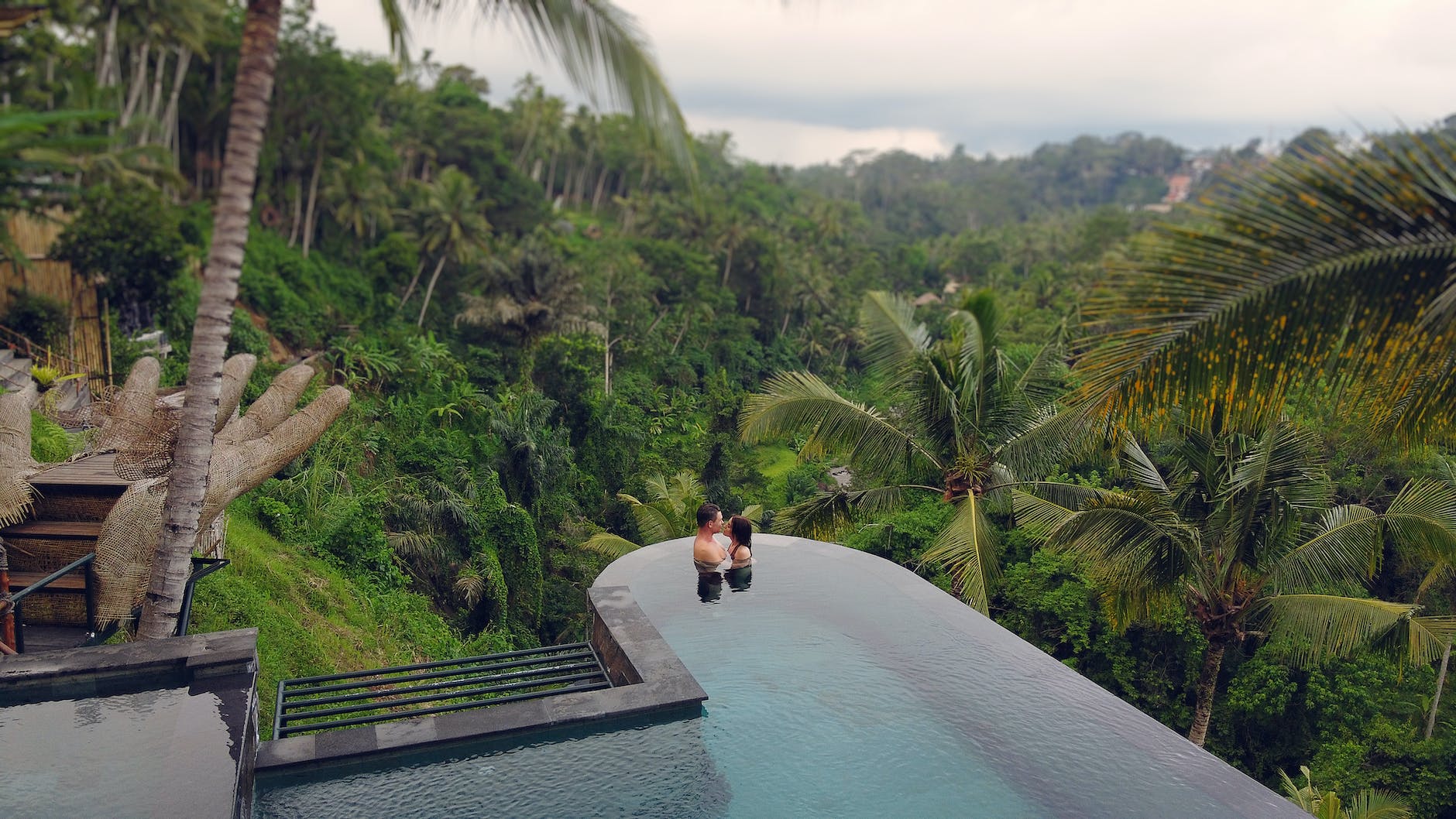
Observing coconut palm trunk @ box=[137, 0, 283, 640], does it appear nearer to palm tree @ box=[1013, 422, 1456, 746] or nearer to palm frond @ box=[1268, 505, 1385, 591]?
palm tree @ box=[1013, 422, 1456, 746]

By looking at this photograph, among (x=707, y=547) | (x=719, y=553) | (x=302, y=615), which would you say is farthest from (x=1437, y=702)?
(x=302, y=615)

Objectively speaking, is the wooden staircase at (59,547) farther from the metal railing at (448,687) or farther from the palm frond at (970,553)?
the palm frond at (970,553)

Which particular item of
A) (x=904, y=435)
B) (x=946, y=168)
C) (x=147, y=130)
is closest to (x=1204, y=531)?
(x=904, y=435)

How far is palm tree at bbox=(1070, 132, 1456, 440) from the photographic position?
3.45 m

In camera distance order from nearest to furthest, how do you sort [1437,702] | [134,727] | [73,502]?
[134,727], [73,502], [1437,702]

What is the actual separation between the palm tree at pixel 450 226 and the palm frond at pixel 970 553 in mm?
27366

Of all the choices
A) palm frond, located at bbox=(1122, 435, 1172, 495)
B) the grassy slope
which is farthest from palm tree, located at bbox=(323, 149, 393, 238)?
palm frond, located at bbox=(1122, 435, 1172, 495)

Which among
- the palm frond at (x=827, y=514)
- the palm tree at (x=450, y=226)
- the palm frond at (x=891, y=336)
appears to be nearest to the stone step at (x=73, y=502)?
the palm frond at (x=827, y=514)

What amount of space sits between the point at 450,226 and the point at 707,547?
2812cm

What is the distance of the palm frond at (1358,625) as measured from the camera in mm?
9328

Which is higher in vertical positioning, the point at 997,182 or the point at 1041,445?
the point at 997,182

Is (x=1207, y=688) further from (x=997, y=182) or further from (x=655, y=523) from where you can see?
(x=997, y=182)

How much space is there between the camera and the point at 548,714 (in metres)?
5.87

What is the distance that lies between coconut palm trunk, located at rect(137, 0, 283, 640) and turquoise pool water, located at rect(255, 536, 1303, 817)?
62.9 inches
